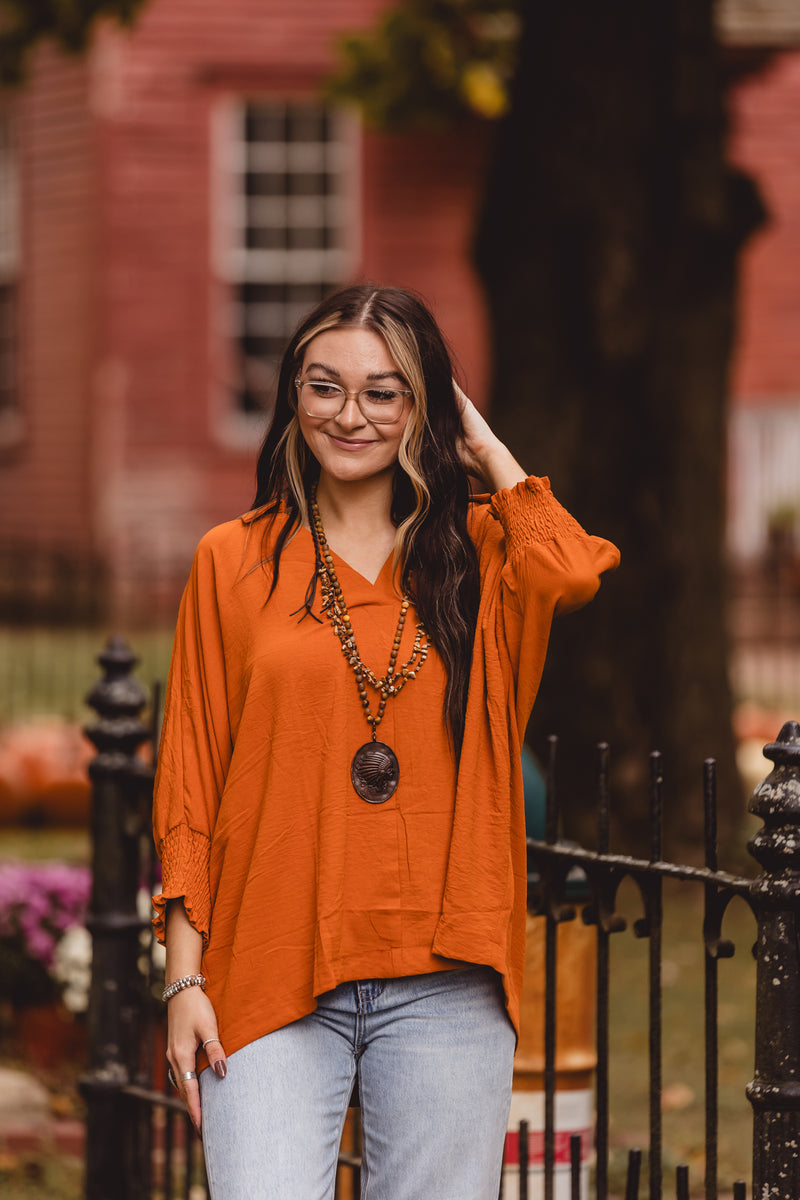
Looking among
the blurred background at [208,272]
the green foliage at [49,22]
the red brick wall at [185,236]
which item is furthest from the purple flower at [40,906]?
the red brick wall at [185,236]

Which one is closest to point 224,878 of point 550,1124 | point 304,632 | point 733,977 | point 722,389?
point 304,632

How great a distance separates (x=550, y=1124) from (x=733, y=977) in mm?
3504

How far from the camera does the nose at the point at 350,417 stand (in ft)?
8.31

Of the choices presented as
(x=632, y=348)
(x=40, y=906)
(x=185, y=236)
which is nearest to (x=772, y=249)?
(x=185, y=236)

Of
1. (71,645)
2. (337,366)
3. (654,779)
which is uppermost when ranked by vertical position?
(71,645)

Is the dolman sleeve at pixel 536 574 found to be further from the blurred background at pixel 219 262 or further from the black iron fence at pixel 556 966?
the blurred background at pixel 219 262

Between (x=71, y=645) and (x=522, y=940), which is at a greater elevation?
(x=71, y=645)

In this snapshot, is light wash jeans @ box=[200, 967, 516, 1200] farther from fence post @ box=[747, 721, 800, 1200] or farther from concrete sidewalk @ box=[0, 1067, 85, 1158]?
concrete sidewalk @ box=[0, 1067, 85, 1158]

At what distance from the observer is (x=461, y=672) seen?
8.28 ft

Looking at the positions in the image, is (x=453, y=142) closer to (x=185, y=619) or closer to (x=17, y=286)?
(x=17, y=286)

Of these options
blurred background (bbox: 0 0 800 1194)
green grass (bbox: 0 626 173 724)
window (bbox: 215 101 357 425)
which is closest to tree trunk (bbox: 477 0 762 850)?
blurred background (bbox: 0 0 800 1194)

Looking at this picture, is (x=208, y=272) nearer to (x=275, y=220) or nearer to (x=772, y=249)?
(x=275, y=220)

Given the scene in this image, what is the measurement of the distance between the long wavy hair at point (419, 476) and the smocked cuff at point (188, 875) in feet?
1.32

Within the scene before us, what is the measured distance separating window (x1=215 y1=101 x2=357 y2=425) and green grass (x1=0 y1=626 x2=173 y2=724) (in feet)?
10.9
